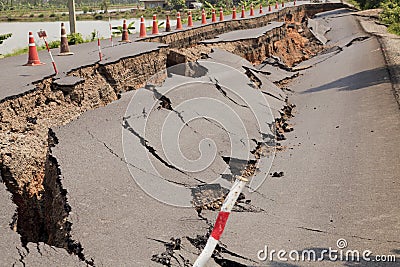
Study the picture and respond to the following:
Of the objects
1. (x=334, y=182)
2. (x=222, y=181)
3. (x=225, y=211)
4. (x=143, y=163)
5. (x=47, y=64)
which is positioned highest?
(x=47, y=64)

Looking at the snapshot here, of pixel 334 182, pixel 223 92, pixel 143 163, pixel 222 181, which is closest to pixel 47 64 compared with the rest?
pixel 223 92

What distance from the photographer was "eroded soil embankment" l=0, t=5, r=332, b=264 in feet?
17.9

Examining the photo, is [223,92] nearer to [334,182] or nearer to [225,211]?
[334,182]

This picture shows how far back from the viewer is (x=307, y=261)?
5.04 metres

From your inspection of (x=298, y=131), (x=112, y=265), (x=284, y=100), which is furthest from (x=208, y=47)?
(x=112, y=265)

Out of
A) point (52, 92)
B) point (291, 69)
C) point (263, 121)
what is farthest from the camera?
point (291, 69)

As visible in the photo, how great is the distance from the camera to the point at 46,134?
23.4 ft

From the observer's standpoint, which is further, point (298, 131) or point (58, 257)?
point (298, 131)

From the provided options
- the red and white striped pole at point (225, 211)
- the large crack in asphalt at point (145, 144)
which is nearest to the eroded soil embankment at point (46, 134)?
the large crack in asphalt at point (145, 144)

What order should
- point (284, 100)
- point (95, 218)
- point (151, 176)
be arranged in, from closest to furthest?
1. point (95, 218)
2. point (151, 176)
3. point (284, 100)

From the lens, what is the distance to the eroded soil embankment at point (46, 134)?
546 centimetres

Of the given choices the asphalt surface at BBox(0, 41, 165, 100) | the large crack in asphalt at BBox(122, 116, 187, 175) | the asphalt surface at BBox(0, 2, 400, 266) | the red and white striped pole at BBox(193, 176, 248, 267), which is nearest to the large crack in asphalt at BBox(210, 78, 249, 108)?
the asphalt surface at BBox(0, 2, 400, 266)

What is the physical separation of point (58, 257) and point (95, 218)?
81 centimetres

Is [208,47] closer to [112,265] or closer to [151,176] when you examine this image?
[151,176]
